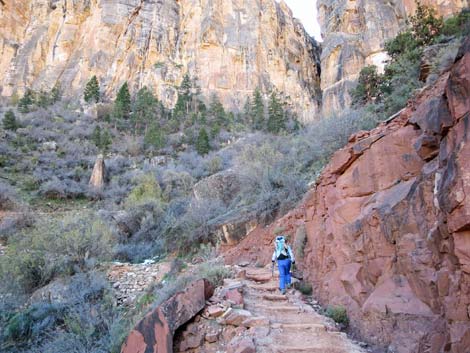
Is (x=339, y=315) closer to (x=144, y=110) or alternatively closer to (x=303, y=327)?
(x=303, y=327)

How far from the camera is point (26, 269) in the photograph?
11164mm

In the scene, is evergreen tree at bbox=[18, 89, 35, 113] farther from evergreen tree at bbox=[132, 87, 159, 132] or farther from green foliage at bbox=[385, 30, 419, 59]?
green foliage at bbox=[385, 30, 419, 59]

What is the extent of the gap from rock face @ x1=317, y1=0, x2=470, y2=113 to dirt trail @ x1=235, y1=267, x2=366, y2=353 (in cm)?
3201

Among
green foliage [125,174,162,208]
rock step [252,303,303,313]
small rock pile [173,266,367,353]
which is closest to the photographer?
small rock pile [173,266,367,353]

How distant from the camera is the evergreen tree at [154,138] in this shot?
32.4m

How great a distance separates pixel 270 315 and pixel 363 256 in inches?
74.1

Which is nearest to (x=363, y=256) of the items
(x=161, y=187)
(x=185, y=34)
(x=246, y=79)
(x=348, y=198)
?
(x=348, y=198)

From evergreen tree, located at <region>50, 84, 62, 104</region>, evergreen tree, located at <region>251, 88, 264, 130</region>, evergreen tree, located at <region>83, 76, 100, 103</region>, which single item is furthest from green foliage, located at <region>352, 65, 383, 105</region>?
evergreen tree, located at <region>50, 84, 62, 104</region>

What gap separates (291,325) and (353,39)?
4329 cm

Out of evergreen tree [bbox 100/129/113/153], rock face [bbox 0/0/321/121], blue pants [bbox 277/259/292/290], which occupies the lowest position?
blue pants [bbox 277/259/292/290]

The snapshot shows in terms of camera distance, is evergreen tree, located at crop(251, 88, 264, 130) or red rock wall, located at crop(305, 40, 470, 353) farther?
evergreen tree, located at crop(251, 88, 264, 130)

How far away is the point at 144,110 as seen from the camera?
38.2 meters

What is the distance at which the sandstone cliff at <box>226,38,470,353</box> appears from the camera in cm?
335

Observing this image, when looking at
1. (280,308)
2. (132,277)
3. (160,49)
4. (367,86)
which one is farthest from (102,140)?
(280,308)
